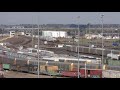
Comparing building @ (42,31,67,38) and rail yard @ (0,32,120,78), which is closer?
rail yard @ (0,32,120,78)

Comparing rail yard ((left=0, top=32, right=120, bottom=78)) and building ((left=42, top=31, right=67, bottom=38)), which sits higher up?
building ((left=42, top=31, right=67, bottom=38))

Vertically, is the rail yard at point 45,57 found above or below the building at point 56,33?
below

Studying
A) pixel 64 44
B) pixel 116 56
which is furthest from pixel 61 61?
pixel 64 44

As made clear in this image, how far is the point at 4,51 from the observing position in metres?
15.1

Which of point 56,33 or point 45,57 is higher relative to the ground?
point 56,33

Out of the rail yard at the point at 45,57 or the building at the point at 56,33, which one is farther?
the building at the point at 56,33

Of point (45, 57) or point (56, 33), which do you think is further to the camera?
point (56, 33)
